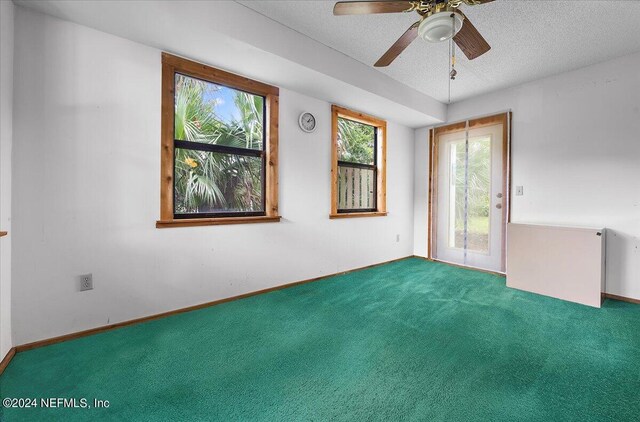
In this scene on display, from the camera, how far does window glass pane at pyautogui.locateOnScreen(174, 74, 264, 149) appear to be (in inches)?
101

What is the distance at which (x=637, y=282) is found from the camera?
279 centimetres

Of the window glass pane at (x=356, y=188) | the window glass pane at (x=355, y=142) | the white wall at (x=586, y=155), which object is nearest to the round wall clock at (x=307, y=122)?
the window glass pane at (x=355, y=142)

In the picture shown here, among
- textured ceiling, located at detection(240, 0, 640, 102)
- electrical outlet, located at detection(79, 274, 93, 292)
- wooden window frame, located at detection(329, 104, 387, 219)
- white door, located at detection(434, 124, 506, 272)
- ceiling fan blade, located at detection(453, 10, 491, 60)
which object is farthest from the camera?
white door, located at detection(434, 124, 506, 272)

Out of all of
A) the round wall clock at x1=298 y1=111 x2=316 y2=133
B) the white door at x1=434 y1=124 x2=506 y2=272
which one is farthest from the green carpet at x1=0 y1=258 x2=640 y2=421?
the round wall clock at x1=298 y1=111 x2=316 y2=133

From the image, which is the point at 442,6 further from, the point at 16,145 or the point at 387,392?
the point at 16,145

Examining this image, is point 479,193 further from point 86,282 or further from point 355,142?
point 86,282

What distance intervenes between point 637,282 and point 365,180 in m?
3.10

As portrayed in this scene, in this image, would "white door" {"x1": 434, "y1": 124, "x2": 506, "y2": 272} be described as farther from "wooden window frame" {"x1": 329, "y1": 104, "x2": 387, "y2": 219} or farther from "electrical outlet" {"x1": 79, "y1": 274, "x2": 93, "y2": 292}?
"electrical outlet" {"x1": 79, "y1": 274, "x2": 93, "y2": 292}

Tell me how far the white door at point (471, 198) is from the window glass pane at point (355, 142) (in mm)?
1149

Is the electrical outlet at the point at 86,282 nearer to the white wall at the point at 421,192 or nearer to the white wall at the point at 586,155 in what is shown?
the white wall at the point at 421,192

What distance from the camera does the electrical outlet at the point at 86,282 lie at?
6.73ft

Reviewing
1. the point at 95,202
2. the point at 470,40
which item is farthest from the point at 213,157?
the point at 470,40

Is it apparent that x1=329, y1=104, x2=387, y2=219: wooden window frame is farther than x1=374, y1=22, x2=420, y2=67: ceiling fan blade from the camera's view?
Yes

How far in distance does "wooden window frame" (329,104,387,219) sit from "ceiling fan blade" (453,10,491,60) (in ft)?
5.91
